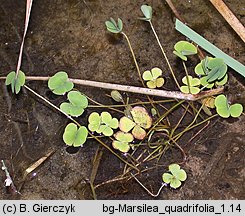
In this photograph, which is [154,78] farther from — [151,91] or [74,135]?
[74,135]

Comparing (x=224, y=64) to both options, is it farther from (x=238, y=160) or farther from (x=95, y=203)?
(x=95, y=203)

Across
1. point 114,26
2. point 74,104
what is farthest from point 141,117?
point 114,26

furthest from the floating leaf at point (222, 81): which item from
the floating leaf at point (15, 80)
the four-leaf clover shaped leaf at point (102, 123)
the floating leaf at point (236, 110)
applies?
the floating leaf at point (15, 80)

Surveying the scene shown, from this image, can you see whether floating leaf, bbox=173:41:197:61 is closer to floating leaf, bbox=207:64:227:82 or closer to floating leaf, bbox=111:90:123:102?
floating leaf, bbox=207:64:227:82

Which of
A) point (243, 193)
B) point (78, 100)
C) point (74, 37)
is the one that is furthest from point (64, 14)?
point (243, 193)

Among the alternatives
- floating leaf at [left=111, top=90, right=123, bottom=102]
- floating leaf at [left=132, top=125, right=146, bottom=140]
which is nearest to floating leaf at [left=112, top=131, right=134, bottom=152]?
floating leaf at [left=132, top=125, right=146, bottom=140]

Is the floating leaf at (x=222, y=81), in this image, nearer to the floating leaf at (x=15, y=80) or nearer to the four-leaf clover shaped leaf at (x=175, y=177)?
the four-leaf clover shaped leaf at (x=175, y=177)
